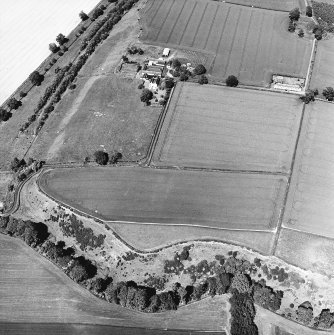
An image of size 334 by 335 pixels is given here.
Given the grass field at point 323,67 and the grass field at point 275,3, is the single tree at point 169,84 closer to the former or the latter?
the grass field at point 323,67

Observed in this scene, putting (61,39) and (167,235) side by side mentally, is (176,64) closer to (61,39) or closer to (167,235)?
(61,39)

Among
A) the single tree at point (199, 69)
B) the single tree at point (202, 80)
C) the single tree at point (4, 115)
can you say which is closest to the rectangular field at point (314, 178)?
the single tree at point (202, 80)

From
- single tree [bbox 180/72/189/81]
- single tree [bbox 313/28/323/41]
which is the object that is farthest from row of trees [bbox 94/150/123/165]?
single tree [bbox 313/28/323/41]

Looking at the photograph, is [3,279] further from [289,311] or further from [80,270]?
[289,311]

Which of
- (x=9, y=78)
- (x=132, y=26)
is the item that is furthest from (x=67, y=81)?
(x=132, y=26)

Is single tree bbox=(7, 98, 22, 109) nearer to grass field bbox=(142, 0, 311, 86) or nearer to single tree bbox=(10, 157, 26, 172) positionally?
single tree bbox=(10, 157, 26, 172)

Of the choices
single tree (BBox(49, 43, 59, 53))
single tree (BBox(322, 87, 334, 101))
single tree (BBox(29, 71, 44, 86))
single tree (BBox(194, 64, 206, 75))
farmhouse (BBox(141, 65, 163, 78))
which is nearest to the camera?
single tree (BBox(322, 87, 334, 101))
